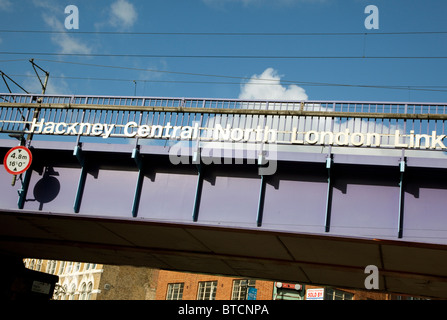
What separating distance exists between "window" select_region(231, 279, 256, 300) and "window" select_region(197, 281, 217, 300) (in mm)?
2988

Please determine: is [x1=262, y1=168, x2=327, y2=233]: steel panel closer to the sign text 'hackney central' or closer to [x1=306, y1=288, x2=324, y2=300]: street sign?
the sign text 'hackney central'

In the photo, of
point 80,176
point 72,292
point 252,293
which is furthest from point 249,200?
point 72,292

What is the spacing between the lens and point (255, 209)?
19.2 m

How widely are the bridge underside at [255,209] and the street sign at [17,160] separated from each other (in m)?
0.43

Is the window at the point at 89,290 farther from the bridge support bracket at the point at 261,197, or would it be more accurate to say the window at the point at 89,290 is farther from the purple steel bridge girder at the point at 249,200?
the bridge support bracket at the point at 261,197

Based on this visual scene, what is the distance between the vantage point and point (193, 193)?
65.2 ft

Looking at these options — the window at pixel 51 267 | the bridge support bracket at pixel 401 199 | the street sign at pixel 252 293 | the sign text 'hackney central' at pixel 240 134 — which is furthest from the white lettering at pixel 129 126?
the window at pixel 51 267

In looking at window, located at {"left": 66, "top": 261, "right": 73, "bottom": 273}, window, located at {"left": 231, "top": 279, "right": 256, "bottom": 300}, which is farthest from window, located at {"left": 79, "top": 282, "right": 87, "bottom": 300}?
window, located at {"left": 231, "top": 279, "right": 256, "bottom": 300}

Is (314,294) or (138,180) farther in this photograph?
(314,294)

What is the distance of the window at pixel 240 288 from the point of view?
178 ft

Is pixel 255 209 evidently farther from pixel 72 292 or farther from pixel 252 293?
pixel 72 292

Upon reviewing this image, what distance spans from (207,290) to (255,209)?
135 ft
